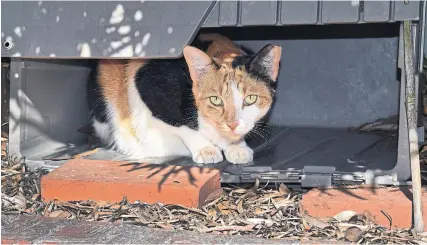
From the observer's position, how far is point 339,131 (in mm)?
4547

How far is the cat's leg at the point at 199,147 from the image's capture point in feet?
12.9

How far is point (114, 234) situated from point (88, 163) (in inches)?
33.7

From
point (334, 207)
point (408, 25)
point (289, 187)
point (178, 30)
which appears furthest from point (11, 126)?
point (408, 25)

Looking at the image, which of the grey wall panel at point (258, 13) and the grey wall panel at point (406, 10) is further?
the grey wall panel at point (258, 13)

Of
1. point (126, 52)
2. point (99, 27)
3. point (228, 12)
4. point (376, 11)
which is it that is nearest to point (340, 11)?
point (376, 11)

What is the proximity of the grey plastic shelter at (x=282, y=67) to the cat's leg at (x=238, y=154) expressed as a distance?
5 centimetres

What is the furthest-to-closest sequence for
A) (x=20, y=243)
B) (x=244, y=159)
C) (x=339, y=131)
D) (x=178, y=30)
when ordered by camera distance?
(x=339, y=131), (x=244, y=159), (x=178, y=30), (x=20, y=243)

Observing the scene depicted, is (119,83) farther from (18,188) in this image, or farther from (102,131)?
(18,188)

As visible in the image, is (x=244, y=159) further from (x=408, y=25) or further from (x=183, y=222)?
(x=408, y=25)

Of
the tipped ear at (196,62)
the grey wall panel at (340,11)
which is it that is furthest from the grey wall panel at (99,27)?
the grey wall panel at (340,11)

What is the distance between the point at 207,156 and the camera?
393cm

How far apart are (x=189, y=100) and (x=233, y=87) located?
32cm

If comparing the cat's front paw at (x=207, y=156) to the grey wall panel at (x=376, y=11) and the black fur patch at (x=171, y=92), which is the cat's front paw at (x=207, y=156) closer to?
the black fur patch at (x=171, y=92)

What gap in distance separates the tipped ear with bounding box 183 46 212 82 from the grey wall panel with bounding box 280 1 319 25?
61 cm
